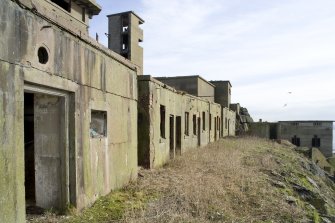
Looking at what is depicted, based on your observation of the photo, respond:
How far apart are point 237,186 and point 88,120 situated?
4.07 metres

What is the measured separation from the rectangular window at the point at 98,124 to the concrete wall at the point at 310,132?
103ft

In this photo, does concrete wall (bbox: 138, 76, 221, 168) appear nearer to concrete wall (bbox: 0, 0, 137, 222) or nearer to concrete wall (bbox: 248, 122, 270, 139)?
concrete wall (bbox: 0, 0, 137, 222)

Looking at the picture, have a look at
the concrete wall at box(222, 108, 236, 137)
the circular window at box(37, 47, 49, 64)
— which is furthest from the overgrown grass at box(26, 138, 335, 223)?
the concrete wall at box(222, 108, 236, 137)

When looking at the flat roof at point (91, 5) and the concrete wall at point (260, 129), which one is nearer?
the flat roof at point (91, 5)

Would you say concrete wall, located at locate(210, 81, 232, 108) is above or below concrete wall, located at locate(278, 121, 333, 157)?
above

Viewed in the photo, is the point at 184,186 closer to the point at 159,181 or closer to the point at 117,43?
the point at 159,181

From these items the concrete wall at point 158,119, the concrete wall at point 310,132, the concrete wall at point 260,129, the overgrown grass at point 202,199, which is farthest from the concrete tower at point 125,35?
the concrete wall at point 310,132

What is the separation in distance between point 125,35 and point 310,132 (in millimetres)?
24737

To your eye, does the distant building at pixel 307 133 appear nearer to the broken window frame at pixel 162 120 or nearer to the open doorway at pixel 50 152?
the broken window frame at pixel 162 120

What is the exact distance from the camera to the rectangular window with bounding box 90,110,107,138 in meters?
5.97

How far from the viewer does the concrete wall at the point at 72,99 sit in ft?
11.5

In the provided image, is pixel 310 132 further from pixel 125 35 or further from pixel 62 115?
pixel 62 115

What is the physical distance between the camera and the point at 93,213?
5141 millimetres

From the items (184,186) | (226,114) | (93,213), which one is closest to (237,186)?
(184,186)
